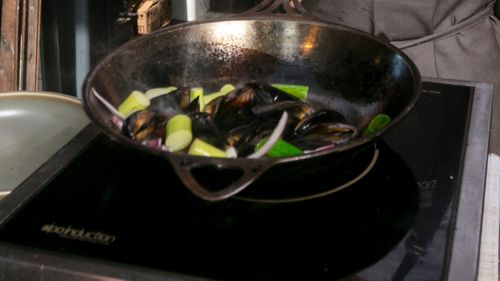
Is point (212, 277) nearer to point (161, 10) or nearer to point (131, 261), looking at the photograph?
point (131, 261)

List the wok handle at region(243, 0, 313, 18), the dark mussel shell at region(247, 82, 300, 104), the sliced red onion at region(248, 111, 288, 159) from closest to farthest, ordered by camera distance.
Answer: the sliced red onion at region(248, 111, 288, 159) < the dark mussel shell at region(247, 82, 300, 104) < the wok handle at region(243, 0, 313, 18)

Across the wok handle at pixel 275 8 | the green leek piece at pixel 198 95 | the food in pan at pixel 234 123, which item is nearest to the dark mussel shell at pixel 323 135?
the food in pan at pixel 234 123

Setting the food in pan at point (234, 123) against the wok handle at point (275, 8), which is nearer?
the food in pan at point (234, 123)

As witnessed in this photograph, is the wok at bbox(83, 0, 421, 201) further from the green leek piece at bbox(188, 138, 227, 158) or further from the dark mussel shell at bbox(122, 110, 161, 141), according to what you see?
the green leek piece at bbox(188, 138, 227, 158)

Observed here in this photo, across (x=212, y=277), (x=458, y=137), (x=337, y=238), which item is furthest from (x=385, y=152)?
(x=212, y=277)

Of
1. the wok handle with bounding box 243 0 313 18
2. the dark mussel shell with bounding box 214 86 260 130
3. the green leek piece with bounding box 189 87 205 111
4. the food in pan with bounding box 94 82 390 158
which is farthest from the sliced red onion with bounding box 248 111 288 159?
the wok handle with bounding box 243 0 313 18

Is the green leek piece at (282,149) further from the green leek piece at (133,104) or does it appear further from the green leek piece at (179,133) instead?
the green leek piece at (133,104)
